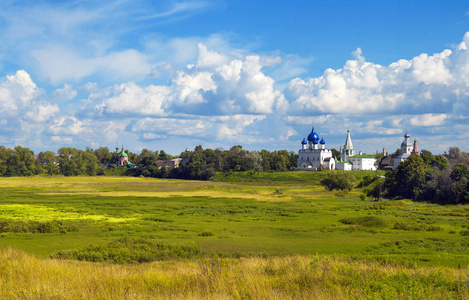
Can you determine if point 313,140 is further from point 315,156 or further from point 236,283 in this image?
point 236,283

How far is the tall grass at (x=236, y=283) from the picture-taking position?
11281 mm

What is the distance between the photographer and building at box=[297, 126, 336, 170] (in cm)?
15100

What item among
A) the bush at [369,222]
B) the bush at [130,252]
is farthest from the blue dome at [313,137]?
the bush at [130,252]

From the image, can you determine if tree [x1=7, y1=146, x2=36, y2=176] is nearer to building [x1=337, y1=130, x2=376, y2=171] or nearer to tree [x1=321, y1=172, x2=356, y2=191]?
tree [x1=321, y1=172, x2=356, y2=191]

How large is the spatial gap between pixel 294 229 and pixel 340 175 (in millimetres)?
53265

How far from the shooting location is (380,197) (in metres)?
66.8

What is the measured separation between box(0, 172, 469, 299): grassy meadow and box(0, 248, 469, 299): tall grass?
4cm

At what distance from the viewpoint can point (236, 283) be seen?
41.1 ft

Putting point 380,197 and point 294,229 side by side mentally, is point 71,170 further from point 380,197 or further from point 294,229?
point 294,229

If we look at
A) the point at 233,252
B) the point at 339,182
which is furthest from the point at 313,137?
the point at 233,252

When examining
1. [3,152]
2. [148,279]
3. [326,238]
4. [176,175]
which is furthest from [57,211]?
[3,152]

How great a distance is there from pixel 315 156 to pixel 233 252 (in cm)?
13346

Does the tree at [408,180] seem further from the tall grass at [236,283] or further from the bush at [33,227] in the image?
the tall grass at [236,283]

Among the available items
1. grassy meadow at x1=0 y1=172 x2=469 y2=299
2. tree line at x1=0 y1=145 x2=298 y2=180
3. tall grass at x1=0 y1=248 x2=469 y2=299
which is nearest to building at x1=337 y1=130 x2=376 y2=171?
tree line at x1=0 y1=145 x2=298 y2=180
